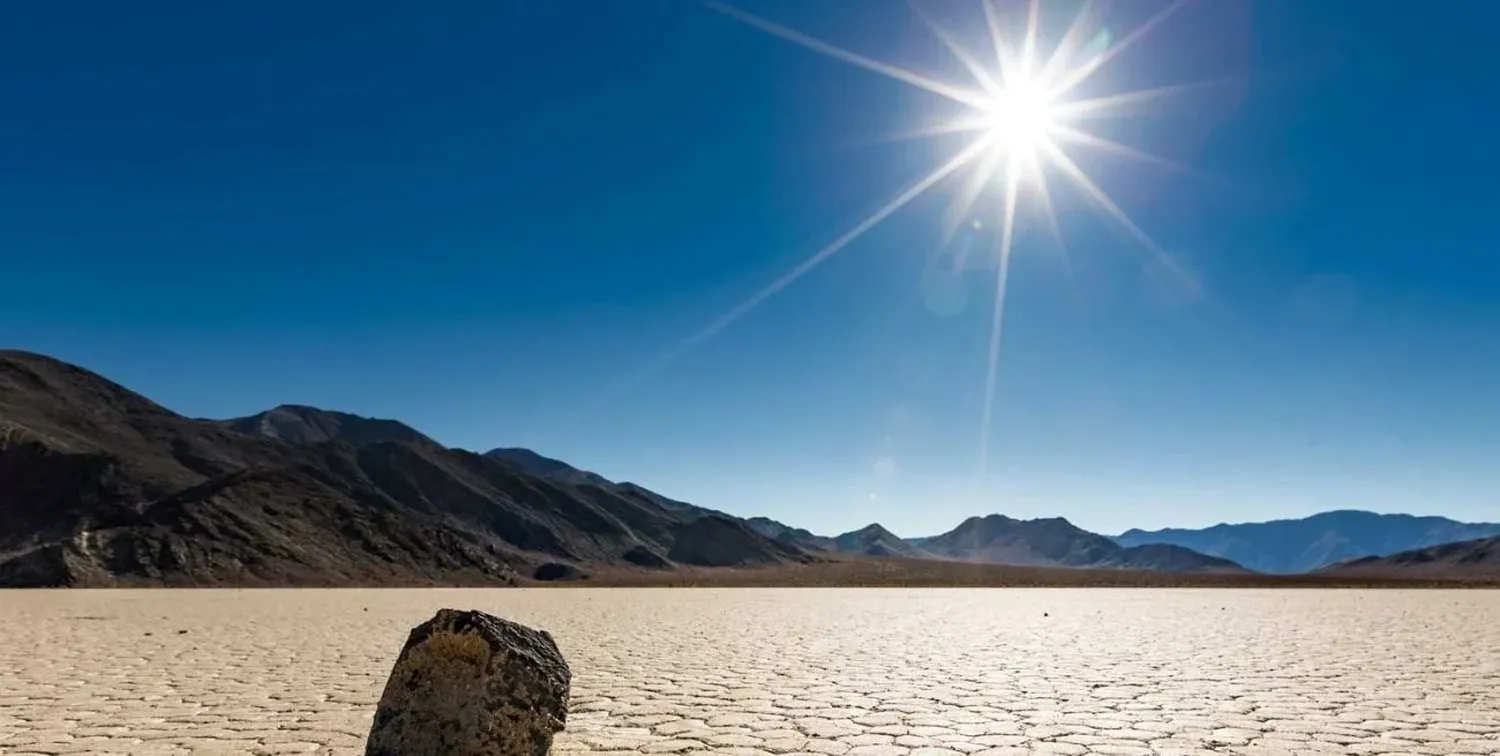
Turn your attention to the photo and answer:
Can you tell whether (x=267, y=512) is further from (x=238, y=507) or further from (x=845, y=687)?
(x=845, y=687)

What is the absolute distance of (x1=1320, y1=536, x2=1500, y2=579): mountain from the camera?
85375mm

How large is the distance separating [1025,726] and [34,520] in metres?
53.2

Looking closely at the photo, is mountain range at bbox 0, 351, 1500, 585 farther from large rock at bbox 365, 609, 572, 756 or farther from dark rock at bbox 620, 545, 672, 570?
large rock at bbox 365, 609, 572, 756

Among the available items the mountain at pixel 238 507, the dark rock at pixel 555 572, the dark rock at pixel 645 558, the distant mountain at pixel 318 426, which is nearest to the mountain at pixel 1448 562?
the dark rock at pixel 645 558

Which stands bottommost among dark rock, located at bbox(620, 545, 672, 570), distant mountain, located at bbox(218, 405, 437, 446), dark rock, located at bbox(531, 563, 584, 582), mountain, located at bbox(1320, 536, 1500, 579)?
dark rock, located at bbox(531, 563, 584, 582)

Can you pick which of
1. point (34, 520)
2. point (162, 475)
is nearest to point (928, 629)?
point (34, 520)

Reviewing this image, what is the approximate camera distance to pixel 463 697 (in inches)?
165

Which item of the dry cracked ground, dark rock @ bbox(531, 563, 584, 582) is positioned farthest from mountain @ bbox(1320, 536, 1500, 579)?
the dry cracked ground

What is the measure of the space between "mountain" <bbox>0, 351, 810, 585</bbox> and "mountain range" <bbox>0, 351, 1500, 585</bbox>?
115mm

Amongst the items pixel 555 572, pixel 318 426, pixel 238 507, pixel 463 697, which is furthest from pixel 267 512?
pixel 318 426

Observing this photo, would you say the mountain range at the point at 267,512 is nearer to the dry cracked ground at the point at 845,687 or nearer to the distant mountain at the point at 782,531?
the dry cracked ground at the point at 845,687

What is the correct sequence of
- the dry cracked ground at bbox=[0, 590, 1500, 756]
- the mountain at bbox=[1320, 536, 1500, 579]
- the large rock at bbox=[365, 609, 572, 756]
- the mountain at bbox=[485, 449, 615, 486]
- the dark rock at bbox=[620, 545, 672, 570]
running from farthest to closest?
the mountain at bbox=[485, 449, 615, 486] < the mountain at bbox=[1320, 536, 1500, 579] < the dark rock at bbox=[620, 545, 672, 570] < the dry cracked ground at bbox=[0, 590, 1500, 756] < the large rock at bbox=[365, 609, 572, 756]

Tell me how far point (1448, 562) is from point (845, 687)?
11305 centimetres

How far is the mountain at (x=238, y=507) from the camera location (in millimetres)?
41594
